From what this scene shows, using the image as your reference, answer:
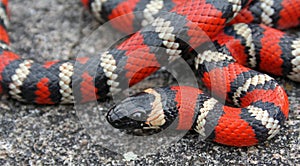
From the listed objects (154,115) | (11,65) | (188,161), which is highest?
(11,65)

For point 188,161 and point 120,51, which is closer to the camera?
point 188,161

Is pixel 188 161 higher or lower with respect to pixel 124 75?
lower

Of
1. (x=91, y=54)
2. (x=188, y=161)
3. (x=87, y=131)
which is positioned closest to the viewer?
(x=188, y=161)

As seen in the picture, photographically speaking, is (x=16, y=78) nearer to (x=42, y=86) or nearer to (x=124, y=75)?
(x=42, y=86)

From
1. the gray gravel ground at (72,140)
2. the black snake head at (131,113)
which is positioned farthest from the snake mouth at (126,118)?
the gray gravel ground at (72,140)

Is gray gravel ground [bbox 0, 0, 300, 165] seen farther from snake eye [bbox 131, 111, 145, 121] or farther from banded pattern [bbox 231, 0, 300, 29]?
banded pattern [bbox 231, 0, 300, 29]

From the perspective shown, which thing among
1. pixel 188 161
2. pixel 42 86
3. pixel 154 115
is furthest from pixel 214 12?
pixel 42 86

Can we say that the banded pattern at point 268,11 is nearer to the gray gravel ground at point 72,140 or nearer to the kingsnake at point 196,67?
the kingsnake at point 196,67
